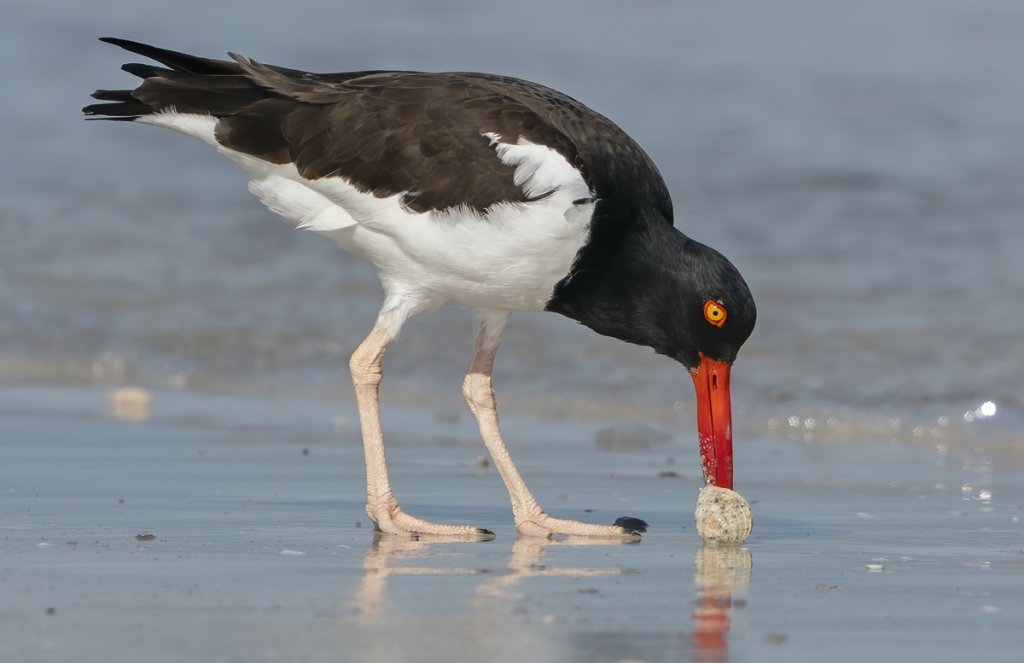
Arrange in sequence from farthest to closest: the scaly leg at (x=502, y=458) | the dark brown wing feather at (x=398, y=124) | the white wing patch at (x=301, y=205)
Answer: the white wing patch at (x=301, y=205) → the dark brown wing feather at (x=398, y=124) → the scaly leg at (x=502, y=458)

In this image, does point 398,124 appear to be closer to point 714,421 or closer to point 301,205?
point 301,205

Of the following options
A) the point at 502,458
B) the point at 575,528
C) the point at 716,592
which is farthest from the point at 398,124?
the point at 716,592

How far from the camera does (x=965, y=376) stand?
890 cm

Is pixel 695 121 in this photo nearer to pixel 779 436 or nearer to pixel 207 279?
pixel 207 279

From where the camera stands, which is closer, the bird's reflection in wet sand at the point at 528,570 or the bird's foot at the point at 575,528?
the bird's reflection in wet sand at the point at 528,570

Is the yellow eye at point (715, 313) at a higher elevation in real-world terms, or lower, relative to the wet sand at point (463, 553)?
higher

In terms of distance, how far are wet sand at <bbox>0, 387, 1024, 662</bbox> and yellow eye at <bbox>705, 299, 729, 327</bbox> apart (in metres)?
0.78

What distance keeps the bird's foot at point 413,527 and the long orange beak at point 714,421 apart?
874 millimetres

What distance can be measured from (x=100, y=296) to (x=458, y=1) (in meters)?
10.7

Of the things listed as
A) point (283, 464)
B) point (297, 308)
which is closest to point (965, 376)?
point (283, 464)

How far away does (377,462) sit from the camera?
6.49m

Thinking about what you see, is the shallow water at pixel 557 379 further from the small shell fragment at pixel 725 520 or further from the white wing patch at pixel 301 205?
the white wing patch at pixel 301 205

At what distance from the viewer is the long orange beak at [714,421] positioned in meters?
6.33

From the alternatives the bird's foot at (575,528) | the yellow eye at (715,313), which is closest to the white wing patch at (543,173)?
the yellow eye at (715,313)
